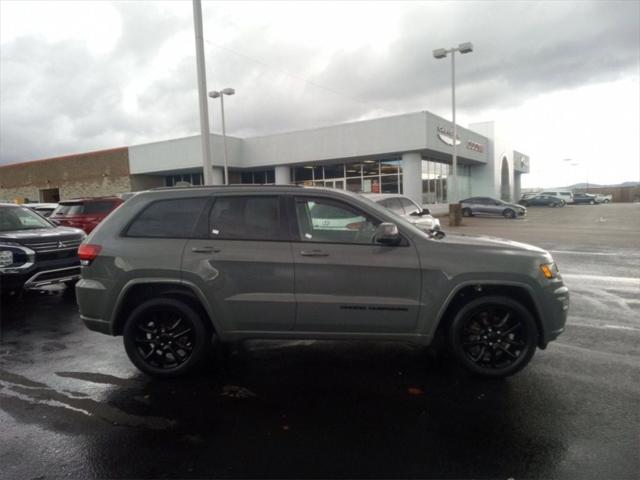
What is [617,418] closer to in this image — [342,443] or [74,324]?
[342,443]

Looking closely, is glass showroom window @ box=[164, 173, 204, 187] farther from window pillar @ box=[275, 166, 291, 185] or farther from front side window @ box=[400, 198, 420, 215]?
front side window @ box=[400, 198, 420, 215]

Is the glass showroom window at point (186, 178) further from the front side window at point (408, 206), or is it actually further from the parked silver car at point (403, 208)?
→ the parked silver car at point (403, 208)

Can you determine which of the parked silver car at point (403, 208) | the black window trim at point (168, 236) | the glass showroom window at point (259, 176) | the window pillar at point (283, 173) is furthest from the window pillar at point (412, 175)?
the black window trim at point (168, 236)

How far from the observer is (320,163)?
1231 inches

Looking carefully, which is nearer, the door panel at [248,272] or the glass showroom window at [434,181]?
the door panel at [248,272]

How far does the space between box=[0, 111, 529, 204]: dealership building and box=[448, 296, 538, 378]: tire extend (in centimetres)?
1862

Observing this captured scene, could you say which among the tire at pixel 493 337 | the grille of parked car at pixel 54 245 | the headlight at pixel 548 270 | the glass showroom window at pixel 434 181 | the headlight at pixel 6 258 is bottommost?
→ the tire at pixel 493 337

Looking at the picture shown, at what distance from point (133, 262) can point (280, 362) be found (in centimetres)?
175

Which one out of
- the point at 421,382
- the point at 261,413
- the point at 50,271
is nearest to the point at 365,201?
the point at 421,382

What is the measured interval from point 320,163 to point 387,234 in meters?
27.9

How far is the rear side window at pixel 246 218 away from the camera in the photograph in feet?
→ 13.6

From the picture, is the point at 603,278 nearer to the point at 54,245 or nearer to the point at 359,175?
the point at 54,245

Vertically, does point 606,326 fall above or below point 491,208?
below

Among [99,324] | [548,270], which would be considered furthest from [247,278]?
[548,270]
